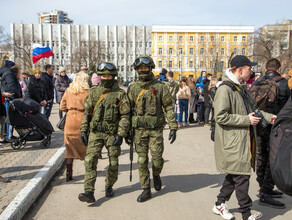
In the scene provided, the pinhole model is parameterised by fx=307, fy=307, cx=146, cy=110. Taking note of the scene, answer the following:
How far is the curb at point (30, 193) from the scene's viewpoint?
148 inches

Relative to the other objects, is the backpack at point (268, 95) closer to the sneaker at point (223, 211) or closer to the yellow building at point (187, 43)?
the sneaker at point (223, 211)

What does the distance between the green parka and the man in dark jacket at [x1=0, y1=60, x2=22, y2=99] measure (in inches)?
215

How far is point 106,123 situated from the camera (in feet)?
14.7

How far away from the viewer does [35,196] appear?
15.0 ft

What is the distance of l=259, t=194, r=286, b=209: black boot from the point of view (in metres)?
4.26

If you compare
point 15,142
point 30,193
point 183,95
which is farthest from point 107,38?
point 30,193

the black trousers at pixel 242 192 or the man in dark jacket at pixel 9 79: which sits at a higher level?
the man in dark jacket at pixel 9 79

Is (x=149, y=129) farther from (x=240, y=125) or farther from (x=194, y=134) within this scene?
(x=194, y=134)

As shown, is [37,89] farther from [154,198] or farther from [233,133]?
[233,133]

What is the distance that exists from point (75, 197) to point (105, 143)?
3.22 feet

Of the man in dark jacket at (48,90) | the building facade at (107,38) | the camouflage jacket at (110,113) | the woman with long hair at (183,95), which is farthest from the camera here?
the building facade at (107,38)

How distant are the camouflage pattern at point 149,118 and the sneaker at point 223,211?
3.46 feet

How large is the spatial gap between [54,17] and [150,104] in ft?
518

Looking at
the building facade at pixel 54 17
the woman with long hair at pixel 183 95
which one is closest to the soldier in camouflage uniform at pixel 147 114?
the woman with long hair at pixel 183 95
